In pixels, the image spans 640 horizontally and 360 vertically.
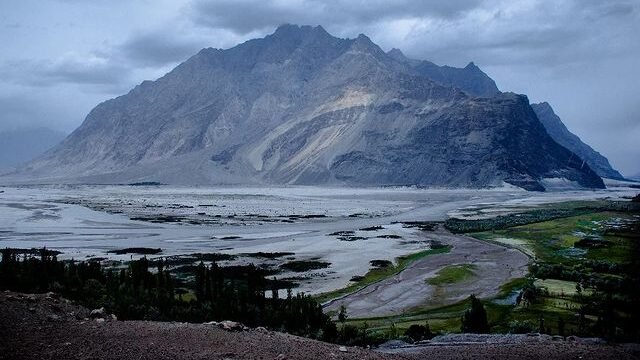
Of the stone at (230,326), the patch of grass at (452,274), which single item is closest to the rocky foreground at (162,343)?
the stone at (230,326)

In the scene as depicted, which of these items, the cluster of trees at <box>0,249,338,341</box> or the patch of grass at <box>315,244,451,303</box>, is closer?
the cluster of trees at <box>0,249,338,341</box>

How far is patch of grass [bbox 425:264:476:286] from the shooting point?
6456 cm

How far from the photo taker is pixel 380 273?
70625 mm

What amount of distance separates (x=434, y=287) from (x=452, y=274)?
6966mm

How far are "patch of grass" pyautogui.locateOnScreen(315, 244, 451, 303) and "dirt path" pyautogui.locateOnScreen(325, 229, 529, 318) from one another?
1.00 metres

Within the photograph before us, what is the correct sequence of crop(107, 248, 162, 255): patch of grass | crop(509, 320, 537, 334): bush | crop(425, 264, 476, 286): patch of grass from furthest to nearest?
crop(107, 248, 162, 255): patch of grass, crop(425, 264, 476, 286): patch of grass, crop(509, 320, 537, 334): bush

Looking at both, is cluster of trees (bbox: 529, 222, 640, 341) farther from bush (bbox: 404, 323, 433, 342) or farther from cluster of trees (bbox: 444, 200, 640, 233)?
cluster of trees (bbox: 444, 200, 640, 233)

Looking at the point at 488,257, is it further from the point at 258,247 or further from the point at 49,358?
the point at 49,358

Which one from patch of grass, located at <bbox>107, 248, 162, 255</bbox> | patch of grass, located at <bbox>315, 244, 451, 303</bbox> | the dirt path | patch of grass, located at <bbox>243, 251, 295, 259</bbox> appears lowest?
the dirt path

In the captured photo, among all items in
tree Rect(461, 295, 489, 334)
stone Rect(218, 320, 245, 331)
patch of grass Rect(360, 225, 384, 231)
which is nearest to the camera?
stone Rect(218, 320, 245, 331)

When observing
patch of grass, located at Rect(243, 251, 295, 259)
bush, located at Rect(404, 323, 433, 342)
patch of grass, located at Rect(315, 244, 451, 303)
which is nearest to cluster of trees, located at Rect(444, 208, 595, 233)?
patch of grass, located at Rect(315, 244, 451, 303)

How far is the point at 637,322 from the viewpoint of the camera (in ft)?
133

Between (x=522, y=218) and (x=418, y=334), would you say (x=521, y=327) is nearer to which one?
(x=418, y=334)

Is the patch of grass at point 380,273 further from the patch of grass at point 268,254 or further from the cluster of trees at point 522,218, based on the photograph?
the cluster of trees at point 522,218
